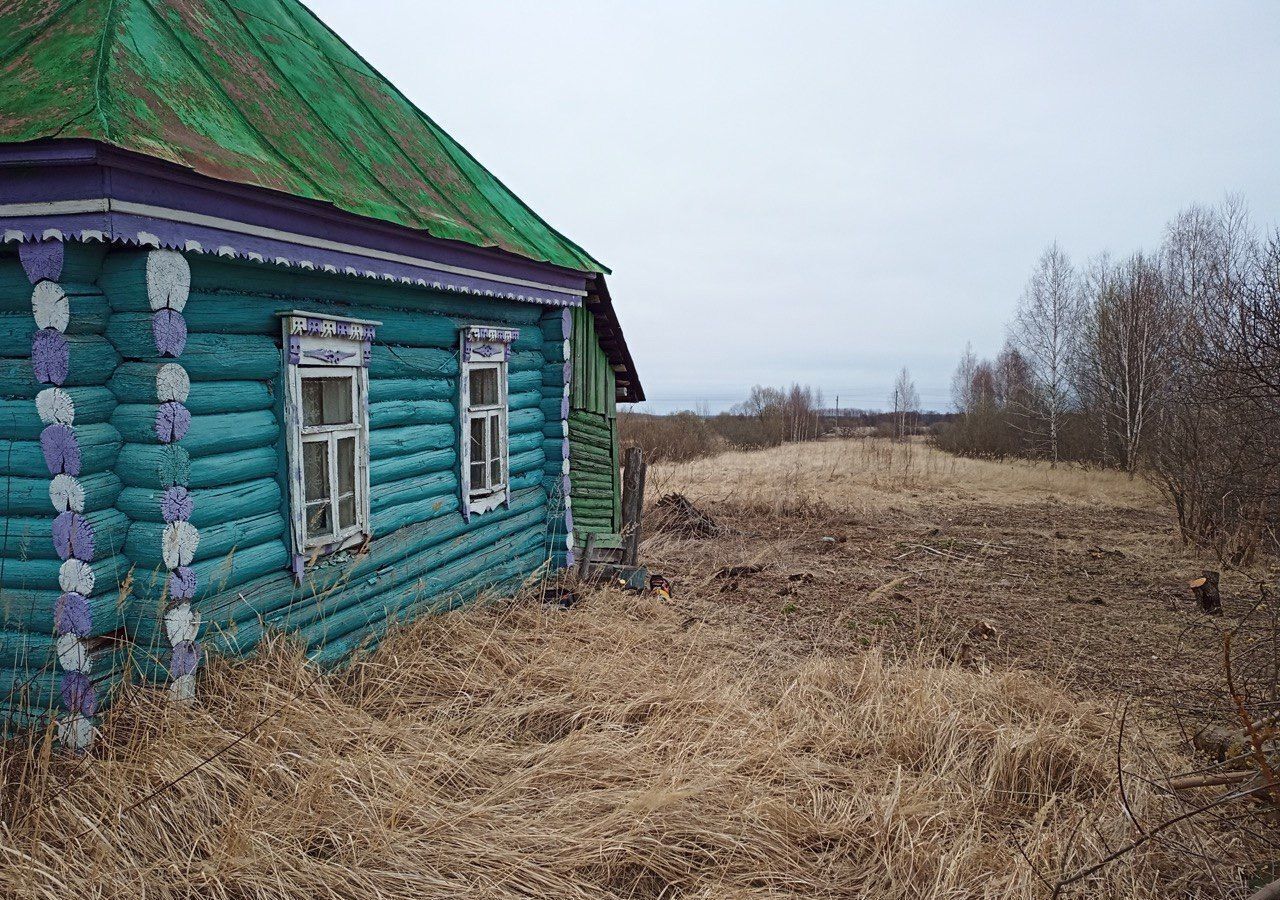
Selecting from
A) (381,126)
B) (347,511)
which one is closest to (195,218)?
(347,511)

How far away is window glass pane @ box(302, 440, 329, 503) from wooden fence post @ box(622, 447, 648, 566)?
4860 mm

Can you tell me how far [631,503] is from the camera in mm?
9812

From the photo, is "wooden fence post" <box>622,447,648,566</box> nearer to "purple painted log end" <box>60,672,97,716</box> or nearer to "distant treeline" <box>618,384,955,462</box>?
"purple painted log end" <box>60,672,97,716</box>

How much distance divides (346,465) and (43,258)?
6.89ft

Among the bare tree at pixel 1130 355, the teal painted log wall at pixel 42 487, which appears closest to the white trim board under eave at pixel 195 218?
the teal painted log wall at pixel 42 487

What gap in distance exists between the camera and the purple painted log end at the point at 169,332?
3842 mm

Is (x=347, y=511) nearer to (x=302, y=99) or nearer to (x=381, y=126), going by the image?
(x=302, y=99)

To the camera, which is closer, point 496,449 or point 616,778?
point 616,778

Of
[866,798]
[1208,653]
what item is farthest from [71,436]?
[1208,653]

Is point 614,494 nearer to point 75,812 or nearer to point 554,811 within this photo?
point 554,811

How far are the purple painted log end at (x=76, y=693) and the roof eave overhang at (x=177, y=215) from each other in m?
2.01

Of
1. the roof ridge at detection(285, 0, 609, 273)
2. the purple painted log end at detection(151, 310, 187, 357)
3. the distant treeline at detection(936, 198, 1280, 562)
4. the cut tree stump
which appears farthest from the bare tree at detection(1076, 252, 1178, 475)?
the purple painted log end at detection(151, 310, 187, 357)

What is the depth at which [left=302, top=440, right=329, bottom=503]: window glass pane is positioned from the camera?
16.4 ft

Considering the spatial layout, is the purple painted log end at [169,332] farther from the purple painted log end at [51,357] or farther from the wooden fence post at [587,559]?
the wooden fence post at [587,559]
